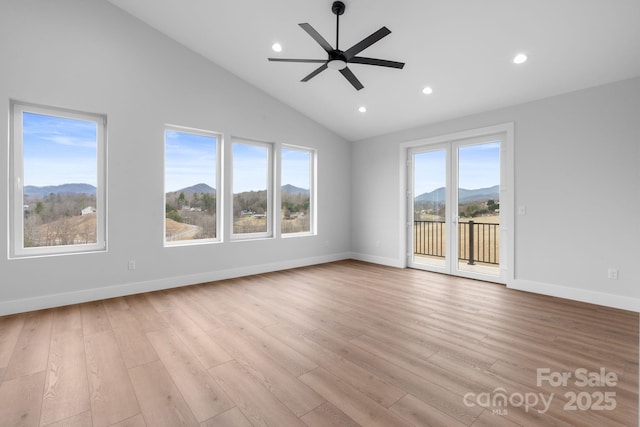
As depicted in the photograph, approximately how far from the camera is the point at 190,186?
15.7ft

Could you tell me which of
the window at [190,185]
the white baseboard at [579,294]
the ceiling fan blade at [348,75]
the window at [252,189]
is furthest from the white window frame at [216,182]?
the white baseboard at [579,294]

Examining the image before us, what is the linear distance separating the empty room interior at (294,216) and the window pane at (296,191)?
0.08m

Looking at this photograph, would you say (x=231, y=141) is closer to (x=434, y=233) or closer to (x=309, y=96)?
(x=309, y=96)

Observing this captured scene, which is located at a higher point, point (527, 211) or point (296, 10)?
point (296, 10)

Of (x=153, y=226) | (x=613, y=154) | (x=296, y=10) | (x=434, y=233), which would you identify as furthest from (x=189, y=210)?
(x=613, y=154)

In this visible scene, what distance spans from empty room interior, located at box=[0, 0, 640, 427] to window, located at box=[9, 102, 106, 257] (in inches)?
1.0

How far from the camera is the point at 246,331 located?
2.86 metres

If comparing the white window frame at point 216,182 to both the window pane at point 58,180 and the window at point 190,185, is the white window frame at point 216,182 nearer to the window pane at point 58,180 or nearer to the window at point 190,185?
the window at point 190,185

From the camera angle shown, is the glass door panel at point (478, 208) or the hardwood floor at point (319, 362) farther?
the glass door panel at point (478, 208)

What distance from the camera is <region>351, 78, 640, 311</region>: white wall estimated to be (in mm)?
3533

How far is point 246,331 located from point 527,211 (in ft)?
13.8

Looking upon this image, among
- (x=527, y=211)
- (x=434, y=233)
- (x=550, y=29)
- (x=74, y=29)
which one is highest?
(x=74, y=29)

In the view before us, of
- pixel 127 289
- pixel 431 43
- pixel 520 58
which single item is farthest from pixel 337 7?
pixel 127 289

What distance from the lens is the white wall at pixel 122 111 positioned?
11.0ft
